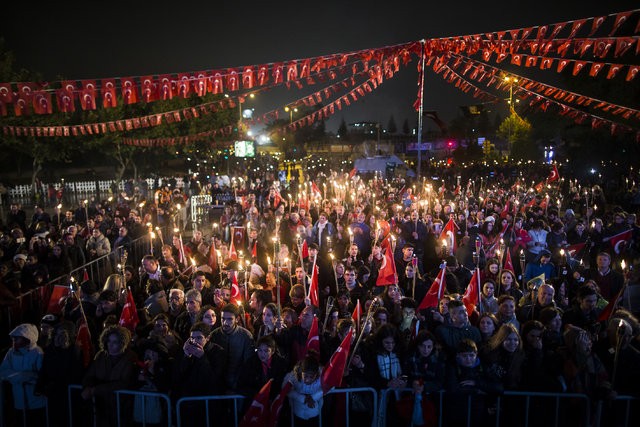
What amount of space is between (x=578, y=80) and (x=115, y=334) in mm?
31896

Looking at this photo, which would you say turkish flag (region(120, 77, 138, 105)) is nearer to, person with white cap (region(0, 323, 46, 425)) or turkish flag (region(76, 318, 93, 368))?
turkish flag (region(76, 318, 93, 368))

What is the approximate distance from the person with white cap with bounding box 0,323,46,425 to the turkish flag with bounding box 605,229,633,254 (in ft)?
33.8

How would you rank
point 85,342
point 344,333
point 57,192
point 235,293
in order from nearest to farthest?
point 344,333 < point 85,342 < point 235,293 < point 57,192

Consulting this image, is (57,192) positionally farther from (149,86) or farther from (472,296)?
(472,296)

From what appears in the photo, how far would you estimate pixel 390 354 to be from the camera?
5062 mm

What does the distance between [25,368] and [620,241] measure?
10636mm

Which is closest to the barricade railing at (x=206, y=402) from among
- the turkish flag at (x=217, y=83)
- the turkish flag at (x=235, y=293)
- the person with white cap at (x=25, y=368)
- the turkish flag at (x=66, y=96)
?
the person with white cap at (x=25, y=368)

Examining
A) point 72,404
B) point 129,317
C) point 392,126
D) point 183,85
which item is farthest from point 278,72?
Result: point 392,126

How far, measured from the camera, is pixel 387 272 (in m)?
7.95

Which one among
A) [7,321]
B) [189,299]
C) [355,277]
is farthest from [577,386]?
[7,321]

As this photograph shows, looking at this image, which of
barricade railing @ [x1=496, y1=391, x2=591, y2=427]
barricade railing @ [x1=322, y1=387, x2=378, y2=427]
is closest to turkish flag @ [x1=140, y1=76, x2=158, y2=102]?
barricade railing @ [x1=322, y1=387, x2=378, y2=427]

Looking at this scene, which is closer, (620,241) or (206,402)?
(206,402)

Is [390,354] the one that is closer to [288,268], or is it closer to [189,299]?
[189,299]

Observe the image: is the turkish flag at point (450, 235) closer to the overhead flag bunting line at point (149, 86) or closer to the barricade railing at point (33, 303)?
the overhead flag bunting line at point (149, 86)
